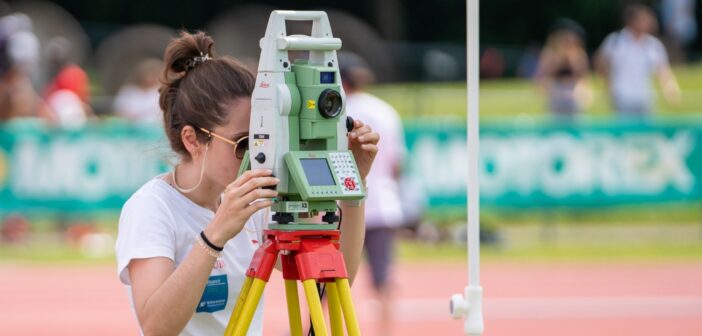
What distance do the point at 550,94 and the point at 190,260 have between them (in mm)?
13426

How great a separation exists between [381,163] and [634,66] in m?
9.03

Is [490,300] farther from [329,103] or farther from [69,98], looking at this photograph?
[329,103]

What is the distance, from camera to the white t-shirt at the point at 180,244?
4.02 m

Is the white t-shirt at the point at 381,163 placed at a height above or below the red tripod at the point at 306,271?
above

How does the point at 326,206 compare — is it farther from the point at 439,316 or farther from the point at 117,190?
the point at 117,190

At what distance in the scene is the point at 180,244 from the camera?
13.6ft

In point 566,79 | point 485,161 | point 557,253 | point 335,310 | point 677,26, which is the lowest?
point 557,253

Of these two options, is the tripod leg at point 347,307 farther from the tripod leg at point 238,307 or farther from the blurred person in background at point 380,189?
Answer: the blurred person in background at point 380,189

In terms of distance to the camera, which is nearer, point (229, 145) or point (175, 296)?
point (175, 296)

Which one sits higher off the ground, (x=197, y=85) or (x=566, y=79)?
(x=566, y=79)

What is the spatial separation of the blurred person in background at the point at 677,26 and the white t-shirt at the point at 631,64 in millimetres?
9429

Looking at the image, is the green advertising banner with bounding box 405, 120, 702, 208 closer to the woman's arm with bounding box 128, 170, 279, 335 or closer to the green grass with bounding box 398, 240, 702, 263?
the green grass with bounding box 398, 240, 702, 263

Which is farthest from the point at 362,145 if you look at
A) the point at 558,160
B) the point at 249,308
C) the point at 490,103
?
the point at 490,103

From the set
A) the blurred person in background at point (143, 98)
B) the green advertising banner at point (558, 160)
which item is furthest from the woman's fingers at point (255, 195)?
the blurred person in background at point (143, 98)
